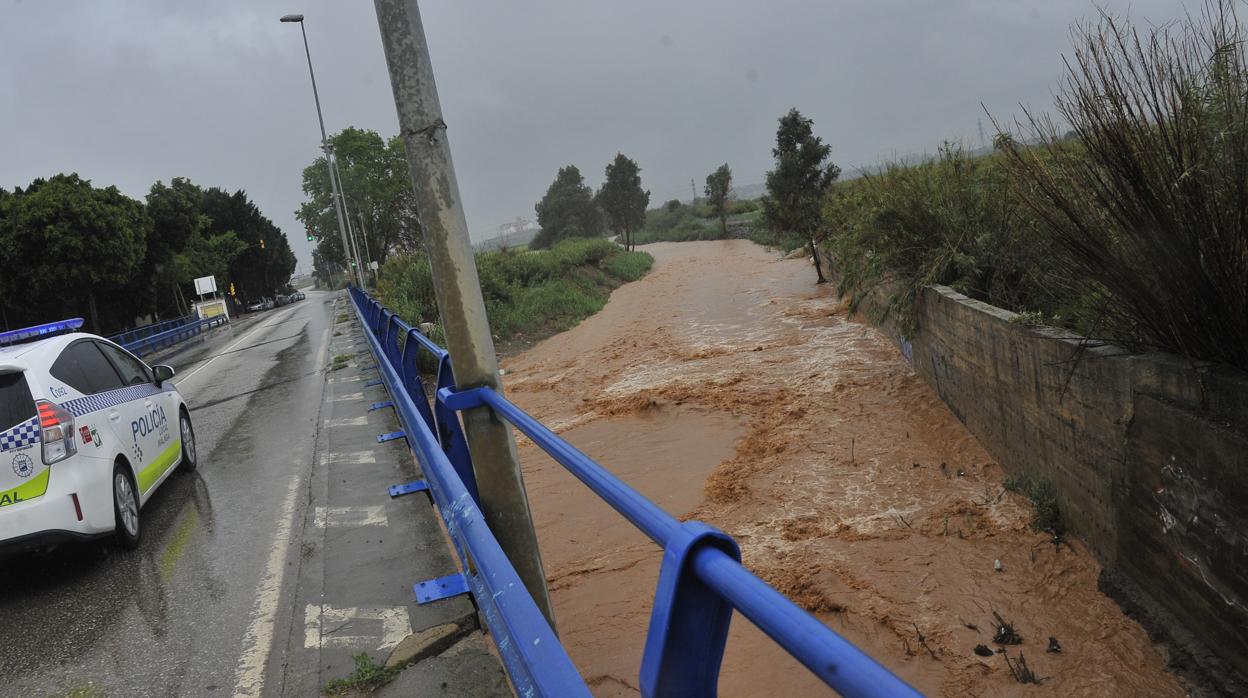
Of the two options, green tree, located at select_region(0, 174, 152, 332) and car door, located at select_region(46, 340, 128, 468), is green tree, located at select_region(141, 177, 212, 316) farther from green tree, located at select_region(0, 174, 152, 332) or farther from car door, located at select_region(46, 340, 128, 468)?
car door, located at select_region(46, 340, 128, 468)

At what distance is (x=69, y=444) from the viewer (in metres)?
5.11

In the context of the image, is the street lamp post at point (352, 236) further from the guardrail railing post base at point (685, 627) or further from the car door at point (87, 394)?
the guardrail railing post base at point (685, 627)

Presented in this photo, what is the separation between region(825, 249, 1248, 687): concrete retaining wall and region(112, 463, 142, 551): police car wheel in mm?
6224

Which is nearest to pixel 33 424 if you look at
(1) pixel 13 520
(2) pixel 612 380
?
(1) pixel 13 520

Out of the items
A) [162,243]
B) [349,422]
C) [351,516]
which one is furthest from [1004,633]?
[162,243]

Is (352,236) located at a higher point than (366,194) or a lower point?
lower

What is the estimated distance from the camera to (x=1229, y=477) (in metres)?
3.49

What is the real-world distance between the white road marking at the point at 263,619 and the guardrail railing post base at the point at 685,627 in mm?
2729

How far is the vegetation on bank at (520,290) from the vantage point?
19.2 meters

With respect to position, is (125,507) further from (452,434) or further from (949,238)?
(949,238)

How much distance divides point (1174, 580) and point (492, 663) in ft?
11.0

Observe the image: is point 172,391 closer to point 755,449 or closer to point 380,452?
point 380,452

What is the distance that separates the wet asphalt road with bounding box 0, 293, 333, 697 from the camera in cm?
389

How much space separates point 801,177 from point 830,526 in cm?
1748
